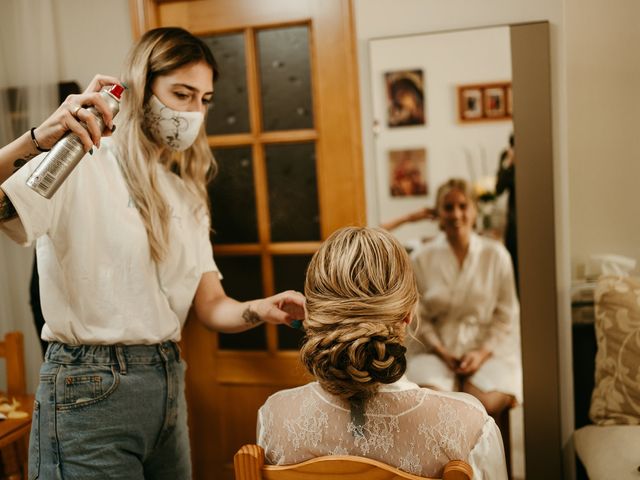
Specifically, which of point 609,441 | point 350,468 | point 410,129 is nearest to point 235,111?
point 410,129

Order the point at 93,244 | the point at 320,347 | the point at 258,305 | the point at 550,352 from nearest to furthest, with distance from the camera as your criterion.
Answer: the point at 320,347
the point at 93,244
the point at 258,305
the point at 550,352

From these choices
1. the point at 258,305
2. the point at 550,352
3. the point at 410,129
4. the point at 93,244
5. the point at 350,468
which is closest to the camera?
the point at 350,468

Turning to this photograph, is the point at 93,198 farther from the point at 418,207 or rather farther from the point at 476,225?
the point at 476,225

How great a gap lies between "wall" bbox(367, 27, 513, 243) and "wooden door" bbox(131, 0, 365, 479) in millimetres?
172

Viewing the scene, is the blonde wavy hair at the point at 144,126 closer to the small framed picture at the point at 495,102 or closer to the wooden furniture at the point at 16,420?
the wooden furniture at the point at 16,420

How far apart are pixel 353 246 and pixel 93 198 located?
2.08 ft

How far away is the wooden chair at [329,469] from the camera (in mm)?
919

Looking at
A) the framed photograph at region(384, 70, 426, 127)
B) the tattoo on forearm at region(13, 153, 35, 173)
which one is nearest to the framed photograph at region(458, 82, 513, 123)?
the framed photograph at region(384, 70, 426, 127)

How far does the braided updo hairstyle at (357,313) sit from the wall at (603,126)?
1135 mm

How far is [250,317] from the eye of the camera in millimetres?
1619

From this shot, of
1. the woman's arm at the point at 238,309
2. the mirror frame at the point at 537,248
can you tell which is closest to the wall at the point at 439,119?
the mirror frame at the point at 537,248

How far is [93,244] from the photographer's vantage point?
135 centimetres

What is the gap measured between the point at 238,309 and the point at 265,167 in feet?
1.94

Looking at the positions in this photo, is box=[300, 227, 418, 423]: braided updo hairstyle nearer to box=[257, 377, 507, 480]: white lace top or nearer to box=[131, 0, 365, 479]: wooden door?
box=[257, 377, 507, 480]: white lace top
